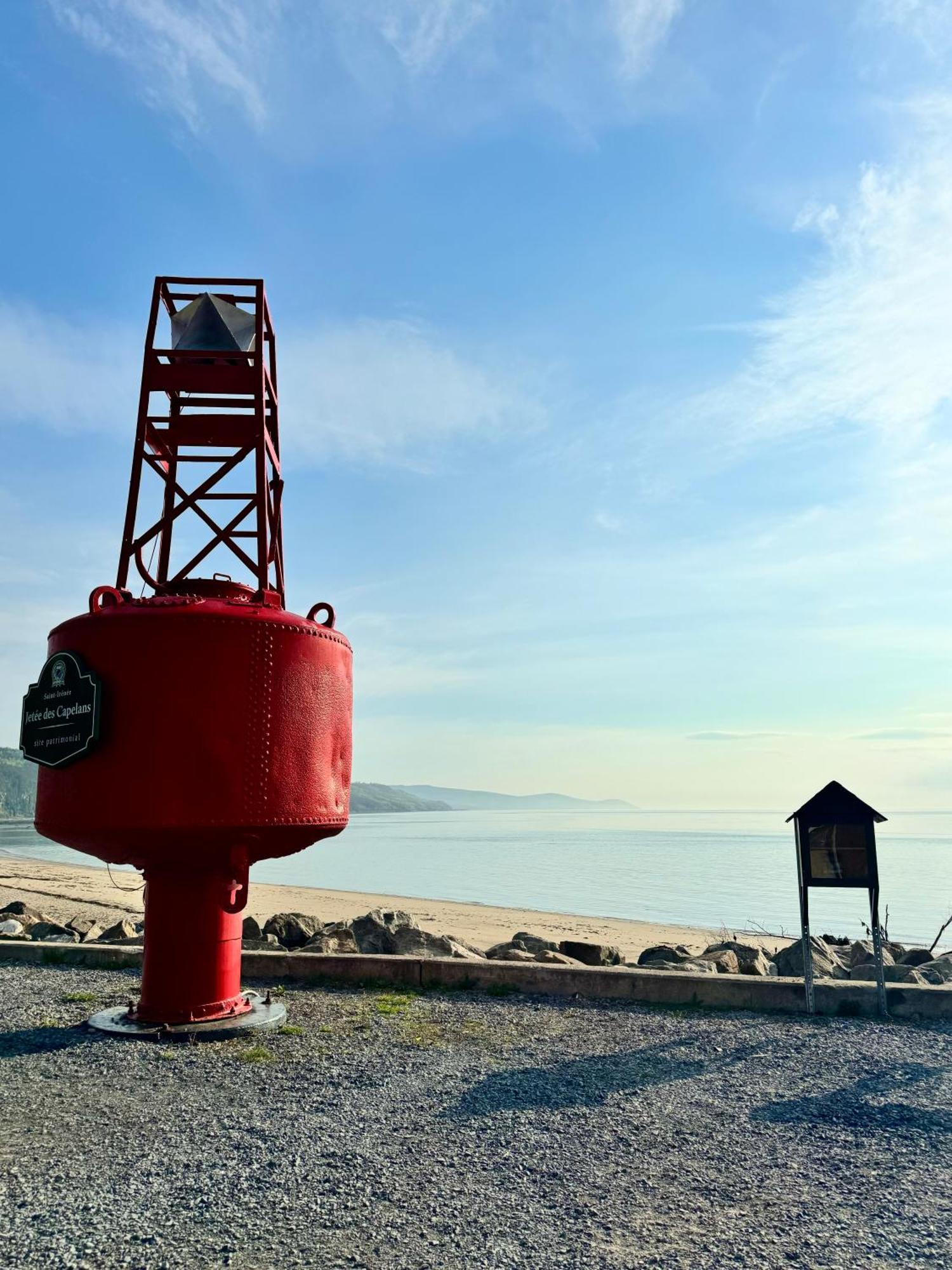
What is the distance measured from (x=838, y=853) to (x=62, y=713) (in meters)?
7.22

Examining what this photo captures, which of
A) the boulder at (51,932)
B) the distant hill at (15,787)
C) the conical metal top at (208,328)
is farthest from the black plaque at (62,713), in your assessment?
the distant hill at (15,787)

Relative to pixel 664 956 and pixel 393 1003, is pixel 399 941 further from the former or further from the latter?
pixel 664 956

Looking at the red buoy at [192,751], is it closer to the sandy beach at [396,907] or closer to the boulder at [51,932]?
the boulder at [51,932]

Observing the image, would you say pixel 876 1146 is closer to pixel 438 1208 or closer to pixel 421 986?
pixel 438 1208

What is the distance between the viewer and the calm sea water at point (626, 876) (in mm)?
30438

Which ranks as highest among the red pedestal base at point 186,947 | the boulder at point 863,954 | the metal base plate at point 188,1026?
the red pedestal base at point 186,947

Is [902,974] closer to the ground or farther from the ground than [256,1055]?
closer to the ground

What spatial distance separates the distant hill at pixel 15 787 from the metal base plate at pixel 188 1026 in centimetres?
14290

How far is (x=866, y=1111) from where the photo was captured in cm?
578

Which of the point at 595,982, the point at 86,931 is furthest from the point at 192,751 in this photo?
the point at 86,931

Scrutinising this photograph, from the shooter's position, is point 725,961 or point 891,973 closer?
point 891,973

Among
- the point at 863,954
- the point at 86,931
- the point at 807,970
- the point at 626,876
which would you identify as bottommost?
the point at 626,876

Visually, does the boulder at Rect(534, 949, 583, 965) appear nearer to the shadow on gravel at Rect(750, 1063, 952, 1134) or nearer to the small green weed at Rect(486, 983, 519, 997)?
the small green weed at Rect(486, 983, 519, 997)

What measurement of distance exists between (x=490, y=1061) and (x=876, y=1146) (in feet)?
8.81
